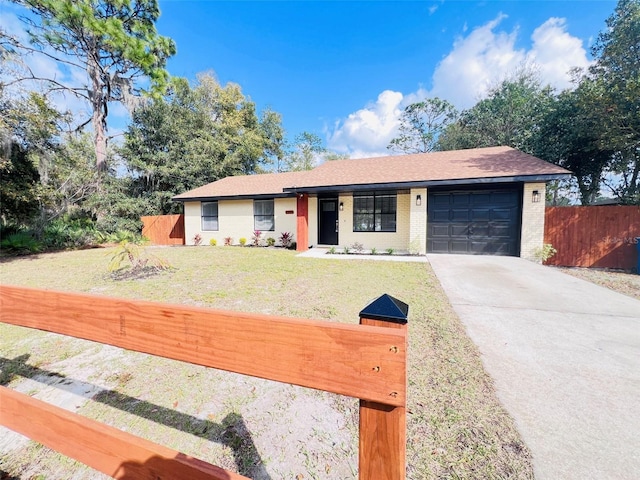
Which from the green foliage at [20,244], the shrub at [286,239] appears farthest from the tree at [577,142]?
the green foliage at [20,244]

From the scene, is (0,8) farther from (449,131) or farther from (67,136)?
(449,131)

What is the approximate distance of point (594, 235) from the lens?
876 centimetres

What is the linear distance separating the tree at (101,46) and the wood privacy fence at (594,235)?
69.3 ft

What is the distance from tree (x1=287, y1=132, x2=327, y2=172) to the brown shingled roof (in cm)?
1548

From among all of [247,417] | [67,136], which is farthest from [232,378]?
[67,136]

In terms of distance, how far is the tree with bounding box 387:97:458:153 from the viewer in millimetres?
23625

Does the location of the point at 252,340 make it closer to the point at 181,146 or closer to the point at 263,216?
the point at 263,216

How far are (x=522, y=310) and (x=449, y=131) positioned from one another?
2124cm

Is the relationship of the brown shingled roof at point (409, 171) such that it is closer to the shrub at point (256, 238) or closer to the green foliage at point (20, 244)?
the shrub at point (256, 238)

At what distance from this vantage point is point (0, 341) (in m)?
3.47

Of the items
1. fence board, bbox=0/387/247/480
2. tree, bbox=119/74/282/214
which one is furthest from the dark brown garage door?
tree, bbox=119/74/282/214

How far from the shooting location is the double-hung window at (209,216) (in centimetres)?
1477

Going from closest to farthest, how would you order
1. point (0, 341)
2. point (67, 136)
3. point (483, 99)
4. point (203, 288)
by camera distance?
1. point (0, 341)
2. point (203, 288)
3. point (67, 136)
4. point (483, 99)

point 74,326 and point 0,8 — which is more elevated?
point 0,8
